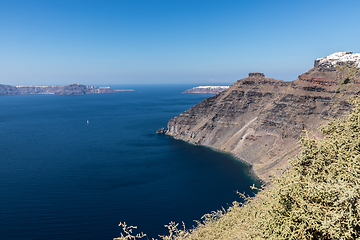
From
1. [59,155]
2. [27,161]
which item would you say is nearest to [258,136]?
[59,155]

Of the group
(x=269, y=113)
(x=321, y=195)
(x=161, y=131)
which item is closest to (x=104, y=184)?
(x=321, y=195)

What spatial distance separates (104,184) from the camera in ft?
239

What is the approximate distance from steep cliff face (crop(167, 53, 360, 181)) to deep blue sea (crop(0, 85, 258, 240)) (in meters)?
11.0

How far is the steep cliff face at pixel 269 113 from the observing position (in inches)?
3553

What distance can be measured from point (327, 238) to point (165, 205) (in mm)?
53193

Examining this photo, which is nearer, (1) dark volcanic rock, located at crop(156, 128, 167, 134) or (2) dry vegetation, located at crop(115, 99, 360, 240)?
(2) dry vegetation, located at crop(115, 99, 360, 240)

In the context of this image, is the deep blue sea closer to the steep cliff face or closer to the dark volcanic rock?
the steep cliff face

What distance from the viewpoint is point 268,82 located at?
131125 mm

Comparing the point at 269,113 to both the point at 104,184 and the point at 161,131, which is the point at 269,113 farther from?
the point at 104,184

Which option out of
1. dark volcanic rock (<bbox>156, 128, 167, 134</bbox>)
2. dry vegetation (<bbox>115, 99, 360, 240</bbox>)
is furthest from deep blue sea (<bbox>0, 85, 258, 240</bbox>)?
dry vegetation (<bbox>115, 99, 360, 240</bbox>)

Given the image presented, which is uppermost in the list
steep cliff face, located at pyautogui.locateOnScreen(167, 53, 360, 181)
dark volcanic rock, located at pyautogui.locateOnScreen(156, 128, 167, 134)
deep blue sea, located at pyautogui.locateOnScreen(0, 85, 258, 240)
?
steep cliff face, located at pyautogui.locateOnScreen(167, 53, 360, 181)

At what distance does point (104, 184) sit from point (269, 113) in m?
83.6

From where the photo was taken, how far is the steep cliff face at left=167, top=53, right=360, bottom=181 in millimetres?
90250

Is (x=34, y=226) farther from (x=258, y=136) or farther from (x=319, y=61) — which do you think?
(x=319, y=61)
